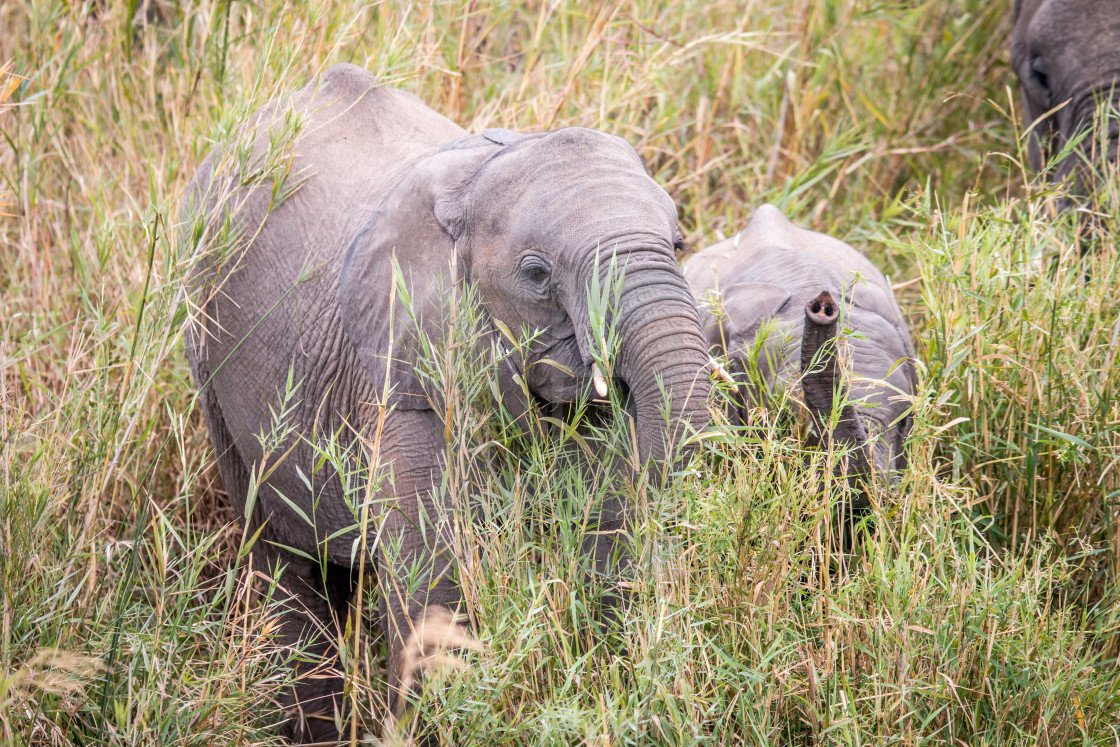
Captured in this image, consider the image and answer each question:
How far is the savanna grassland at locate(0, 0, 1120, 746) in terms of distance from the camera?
8.96ft

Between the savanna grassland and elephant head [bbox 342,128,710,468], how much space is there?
0.17m

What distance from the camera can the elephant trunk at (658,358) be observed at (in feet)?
9.14

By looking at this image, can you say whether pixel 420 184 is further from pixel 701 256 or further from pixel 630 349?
pixel 701 256

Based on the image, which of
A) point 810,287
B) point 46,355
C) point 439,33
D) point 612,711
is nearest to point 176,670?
point 612,711

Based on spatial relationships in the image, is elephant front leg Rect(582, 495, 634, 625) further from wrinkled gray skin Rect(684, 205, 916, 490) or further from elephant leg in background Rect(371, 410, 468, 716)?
wrinkled gray skin Rect(684, 205, 916, 490)

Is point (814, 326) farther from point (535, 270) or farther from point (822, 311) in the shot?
point (535, 270)

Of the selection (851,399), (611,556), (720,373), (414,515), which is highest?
(720,373)

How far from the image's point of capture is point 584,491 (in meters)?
2.98

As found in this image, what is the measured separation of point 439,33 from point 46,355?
2.05m

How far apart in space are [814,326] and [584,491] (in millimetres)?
637

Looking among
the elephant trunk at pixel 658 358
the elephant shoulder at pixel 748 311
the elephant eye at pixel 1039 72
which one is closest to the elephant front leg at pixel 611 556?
the elephant trunk at pixel 658 358

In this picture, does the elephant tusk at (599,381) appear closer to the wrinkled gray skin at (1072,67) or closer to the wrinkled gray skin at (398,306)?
the wrinkled gray skin at (398,306)

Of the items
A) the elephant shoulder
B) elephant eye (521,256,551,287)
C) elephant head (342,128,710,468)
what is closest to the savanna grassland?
elephant head (342,128,710,468)

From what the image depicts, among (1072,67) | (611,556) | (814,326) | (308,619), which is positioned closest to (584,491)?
(611,556)
